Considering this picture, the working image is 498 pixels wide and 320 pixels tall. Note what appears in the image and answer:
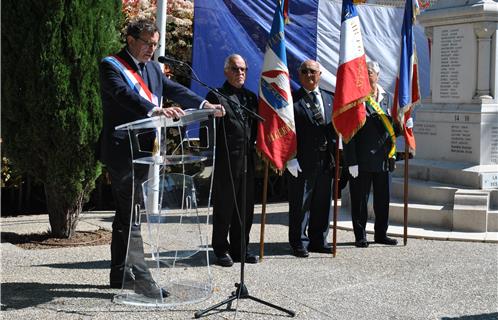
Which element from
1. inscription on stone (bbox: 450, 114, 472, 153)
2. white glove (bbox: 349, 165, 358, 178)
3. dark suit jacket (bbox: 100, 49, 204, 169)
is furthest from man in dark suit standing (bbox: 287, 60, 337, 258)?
inscription on stone (bbox: 450, 114, 472, 153)

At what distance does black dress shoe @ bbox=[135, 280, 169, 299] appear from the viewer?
5715 millimetres

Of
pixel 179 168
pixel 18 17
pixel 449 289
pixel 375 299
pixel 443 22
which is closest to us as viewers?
pixel 375 299

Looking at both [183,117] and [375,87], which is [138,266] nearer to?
[183,117]

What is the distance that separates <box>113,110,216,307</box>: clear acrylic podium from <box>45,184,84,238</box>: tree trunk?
248cm

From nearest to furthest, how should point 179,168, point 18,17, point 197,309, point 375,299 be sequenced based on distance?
point 197,309 → point 375,299 → point 18,17 → point 179,168

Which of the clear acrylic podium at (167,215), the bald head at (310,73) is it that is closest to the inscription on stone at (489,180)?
the bald head at (310,73)

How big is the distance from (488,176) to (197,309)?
539 cm

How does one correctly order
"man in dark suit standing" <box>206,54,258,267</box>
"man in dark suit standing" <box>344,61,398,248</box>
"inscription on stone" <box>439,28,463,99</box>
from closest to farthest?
"man in dark suit standing" <box>206,54,258,267</box>, "man in dark suit standing" <box>344,61,398,248</box>, "inscription on stone" <box>439,28,463,99</box>

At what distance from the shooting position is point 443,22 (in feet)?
34.5

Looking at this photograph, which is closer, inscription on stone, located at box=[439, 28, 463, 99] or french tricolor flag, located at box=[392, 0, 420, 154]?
french tricolor flag, located at box=[392, 0, 420, 154]

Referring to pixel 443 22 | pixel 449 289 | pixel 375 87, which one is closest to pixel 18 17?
pixel 375 87

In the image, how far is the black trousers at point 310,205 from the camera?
783cm

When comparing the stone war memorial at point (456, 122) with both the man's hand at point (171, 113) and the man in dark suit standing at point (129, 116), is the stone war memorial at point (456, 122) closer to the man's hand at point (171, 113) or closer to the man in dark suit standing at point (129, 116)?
the man in dark suit standing at point (129, 116)

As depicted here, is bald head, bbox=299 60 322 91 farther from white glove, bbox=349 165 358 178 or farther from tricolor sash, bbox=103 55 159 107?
tricolor sash, bbox=103 55 159 107
